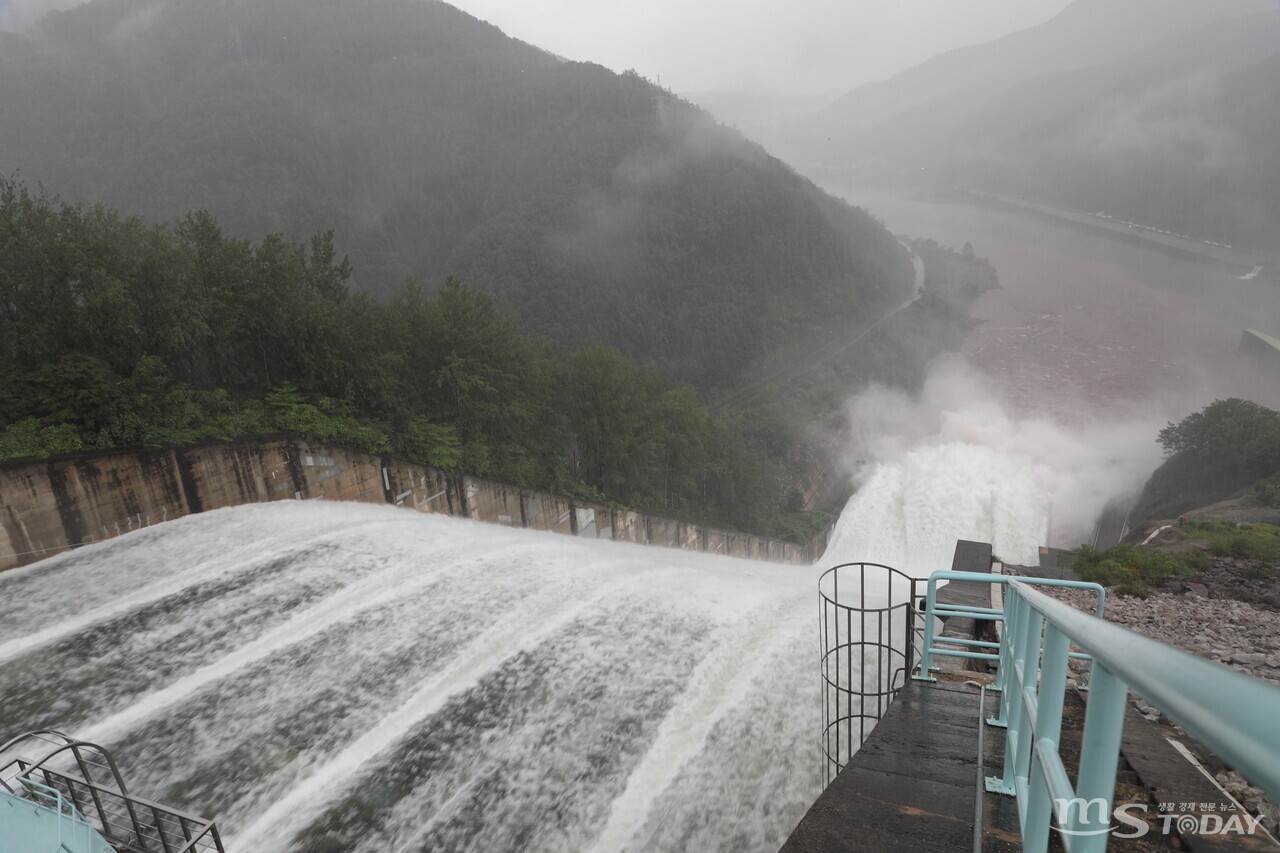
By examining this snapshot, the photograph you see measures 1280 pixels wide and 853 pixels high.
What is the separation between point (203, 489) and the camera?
12664mm

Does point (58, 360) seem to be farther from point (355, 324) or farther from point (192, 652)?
point (192, 652)

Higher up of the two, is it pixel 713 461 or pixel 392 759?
pixel 392 759

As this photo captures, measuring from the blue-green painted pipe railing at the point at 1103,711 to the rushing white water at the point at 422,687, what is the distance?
133 inches

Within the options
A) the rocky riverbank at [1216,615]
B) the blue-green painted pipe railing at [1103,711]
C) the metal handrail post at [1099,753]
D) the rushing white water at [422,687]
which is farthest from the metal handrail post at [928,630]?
the metal handrail post at [1099,753]

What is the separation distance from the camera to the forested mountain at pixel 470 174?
93688 mm

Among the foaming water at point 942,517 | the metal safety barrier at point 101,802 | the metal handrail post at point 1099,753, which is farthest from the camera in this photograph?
the foaming water at point 942,517

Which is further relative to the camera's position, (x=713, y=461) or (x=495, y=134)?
(x=495, y=134)

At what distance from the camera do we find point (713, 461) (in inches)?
1485

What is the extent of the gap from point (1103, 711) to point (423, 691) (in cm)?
671

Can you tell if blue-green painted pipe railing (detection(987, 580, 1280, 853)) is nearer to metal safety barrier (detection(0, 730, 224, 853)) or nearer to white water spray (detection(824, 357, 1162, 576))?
metal safety barrier (detection(0, 730, 224, 853))

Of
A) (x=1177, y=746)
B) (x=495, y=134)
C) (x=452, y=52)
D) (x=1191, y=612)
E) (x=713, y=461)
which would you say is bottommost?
(x=713, y=461)

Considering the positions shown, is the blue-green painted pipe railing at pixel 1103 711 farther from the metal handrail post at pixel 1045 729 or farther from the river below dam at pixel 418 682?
the river below dam at pixel 418 682

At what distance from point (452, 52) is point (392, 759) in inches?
7289

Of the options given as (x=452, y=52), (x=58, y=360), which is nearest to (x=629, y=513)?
(x=58, y=360)
